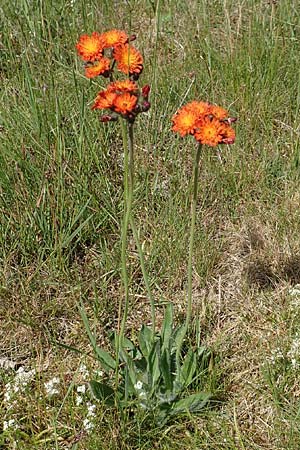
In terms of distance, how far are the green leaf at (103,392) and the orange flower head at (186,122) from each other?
0.74 metres

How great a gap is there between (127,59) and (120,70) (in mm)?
31

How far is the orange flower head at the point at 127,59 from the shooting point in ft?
5.18

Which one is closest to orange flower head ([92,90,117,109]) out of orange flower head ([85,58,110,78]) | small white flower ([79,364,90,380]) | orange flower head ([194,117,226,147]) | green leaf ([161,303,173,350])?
orange flower head ([85,58,110,78])

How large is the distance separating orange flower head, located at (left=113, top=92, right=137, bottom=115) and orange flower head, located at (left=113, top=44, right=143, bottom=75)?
0.53ft

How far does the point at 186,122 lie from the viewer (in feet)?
5.01

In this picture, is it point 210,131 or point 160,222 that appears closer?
point 210,131

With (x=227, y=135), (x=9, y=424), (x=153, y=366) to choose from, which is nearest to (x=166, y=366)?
(x=153, y=366)

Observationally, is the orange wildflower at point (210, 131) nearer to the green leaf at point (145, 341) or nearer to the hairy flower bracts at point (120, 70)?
the hairy flower bracts at point (120, 70)

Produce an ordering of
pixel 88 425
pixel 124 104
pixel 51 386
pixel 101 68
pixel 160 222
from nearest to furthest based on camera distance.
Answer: pixel 124 104 < pixel 101 68 < pixel 88 425 < pixel 51 386 < pixel 160 222

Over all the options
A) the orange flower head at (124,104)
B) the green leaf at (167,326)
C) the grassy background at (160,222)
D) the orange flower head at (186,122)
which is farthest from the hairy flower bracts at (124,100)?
the grassy background at (160,222)

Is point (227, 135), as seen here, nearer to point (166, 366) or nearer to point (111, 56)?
point (111, 56)

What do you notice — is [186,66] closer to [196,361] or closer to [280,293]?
[280,293]

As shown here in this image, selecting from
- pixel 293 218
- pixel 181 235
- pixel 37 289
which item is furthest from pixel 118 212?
pixel 293 218

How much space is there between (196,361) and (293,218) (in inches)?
31.6
